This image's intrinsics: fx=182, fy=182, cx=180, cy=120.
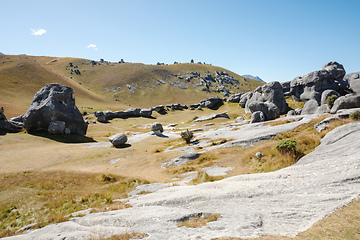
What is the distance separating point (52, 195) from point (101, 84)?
16670cm

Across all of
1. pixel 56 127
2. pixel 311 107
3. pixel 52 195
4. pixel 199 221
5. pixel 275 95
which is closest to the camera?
pixel 199 221

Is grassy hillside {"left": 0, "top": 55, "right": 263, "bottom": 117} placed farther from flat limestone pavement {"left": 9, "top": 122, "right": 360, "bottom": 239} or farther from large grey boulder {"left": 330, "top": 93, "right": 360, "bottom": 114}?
large grey boulder {"left": 330, "top": 93, "right": 360, "bottom": 114}

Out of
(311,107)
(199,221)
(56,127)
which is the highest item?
(311,107)

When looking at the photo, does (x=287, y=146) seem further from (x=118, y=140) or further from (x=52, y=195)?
(x=118, y=140)

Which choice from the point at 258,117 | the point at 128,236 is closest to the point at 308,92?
the point at 258,117

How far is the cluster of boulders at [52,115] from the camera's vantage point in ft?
129

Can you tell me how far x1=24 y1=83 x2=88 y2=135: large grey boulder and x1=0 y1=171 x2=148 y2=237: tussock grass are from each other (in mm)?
25703

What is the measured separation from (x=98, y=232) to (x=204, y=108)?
85.2m

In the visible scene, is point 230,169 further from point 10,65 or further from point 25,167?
point 10,65

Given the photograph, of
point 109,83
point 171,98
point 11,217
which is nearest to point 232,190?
point 11,217

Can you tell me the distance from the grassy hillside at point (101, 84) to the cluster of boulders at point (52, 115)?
49.7 meters

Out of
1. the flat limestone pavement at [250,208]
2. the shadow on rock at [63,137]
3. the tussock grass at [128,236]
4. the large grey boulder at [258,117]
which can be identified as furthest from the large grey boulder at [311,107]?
the shadow on rock at [63,137]

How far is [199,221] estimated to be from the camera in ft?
23.3

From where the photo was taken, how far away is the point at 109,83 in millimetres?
166125
